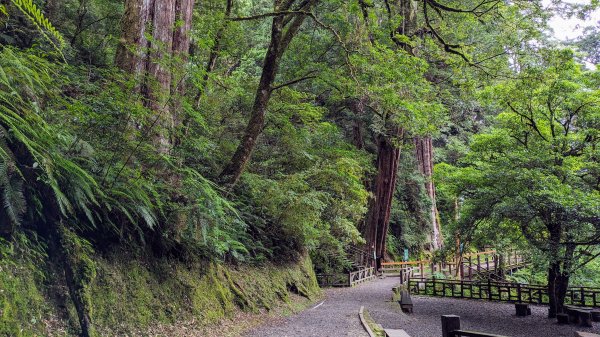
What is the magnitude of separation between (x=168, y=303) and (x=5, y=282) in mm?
2992

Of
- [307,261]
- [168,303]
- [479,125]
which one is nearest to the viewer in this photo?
[168,303]

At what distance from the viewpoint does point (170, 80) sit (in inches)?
300

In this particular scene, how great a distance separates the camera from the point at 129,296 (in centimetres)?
555

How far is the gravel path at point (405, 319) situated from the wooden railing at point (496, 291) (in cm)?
67

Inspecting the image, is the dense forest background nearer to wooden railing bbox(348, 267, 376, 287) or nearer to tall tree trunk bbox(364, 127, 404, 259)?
wooden railing bbox(348, 267, 376, 287)

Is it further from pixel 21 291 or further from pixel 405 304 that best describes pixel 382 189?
pixel 21 291

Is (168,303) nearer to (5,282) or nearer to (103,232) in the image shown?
(103,232)

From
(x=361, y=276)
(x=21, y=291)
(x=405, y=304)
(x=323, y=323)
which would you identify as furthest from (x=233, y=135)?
(x=361, y=276)

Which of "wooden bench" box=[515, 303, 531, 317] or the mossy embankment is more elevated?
the mossy embankment

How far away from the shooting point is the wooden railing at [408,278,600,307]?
17.1m

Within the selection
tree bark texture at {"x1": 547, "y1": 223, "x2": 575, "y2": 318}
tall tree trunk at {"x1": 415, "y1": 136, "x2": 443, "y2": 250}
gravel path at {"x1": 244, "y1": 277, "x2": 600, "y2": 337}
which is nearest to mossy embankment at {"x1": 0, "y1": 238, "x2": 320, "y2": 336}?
gravel path at {"x1": 244, "y1": 277, "x2": 600, "y2": 337}

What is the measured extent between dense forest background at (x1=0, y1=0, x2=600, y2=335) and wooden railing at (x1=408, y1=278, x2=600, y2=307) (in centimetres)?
384

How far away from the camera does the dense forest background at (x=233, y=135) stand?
443cm

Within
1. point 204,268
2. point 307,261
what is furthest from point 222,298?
point 307,261
